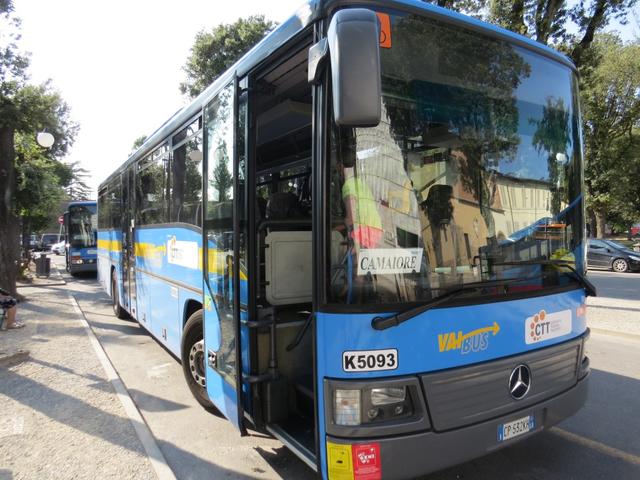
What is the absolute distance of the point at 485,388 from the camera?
2.73m

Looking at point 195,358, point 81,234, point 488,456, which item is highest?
point 81,234

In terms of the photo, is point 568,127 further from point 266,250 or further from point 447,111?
point 266,250

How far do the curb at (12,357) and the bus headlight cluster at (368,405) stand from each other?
581 centimetres

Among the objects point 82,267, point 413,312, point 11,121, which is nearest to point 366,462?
point 413,312

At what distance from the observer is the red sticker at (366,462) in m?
2.42

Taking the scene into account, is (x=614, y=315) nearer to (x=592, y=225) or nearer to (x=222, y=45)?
(x=222, y=45)

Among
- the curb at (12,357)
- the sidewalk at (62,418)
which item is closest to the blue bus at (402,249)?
the sidewalk at (62,418)

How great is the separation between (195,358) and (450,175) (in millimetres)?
3237

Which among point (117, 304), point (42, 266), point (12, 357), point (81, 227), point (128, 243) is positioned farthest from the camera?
point (81, 227)

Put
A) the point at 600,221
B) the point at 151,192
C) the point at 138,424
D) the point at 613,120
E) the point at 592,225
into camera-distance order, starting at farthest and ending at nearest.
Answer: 1. the point at 592,225
2. the point at 600,221
3. the point at 613,120
4. the point at 151,192
5. the point at 138,424

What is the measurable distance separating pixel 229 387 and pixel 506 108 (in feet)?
9.29

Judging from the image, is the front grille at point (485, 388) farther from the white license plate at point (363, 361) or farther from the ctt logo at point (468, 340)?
the white license plate at point (363, 361)

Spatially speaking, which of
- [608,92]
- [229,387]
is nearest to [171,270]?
[229,387]

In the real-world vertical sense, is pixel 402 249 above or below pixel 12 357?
above
